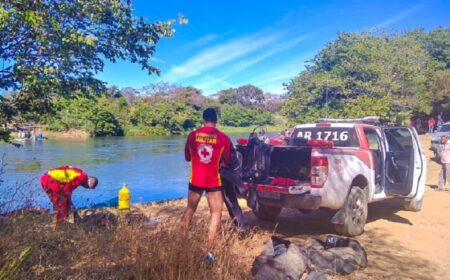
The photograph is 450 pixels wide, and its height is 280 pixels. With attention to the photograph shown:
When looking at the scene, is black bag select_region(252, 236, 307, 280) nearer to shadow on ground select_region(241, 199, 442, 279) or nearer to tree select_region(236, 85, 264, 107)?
shadow on ground select_region(241, 199, 442, 279)

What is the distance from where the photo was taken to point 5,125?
674cm

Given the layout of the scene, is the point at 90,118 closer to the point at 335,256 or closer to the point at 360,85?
the point at 360,85

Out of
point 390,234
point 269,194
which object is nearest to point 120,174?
point 269,194

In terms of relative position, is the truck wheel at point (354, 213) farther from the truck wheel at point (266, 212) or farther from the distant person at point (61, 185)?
the distant person at point (61, 185)

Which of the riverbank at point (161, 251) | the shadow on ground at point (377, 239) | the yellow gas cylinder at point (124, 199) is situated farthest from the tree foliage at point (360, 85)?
the riverbank at point (161, 251)

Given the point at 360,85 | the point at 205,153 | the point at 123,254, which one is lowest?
the point at 123,254

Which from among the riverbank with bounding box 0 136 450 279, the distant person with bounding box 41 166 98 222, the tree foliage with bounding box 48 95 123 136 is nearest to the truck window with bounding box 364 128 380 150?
the riverbank with bounding box 0 136 450 279

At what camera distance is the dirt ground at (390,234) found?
519 cm

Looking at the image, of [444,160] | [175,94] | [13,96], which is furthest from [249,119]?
[13,96]

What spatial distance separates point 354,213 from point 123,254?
4.28 m

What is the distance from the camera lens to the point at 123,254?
12.2 feet

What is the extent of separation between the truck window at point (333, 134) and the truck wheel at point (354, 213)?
0.97 metres

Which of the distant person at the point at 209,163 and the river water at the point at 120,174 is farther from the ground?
the distant person at the point at 209,163

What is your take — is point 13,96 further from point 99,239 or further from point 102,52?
point 99,239
